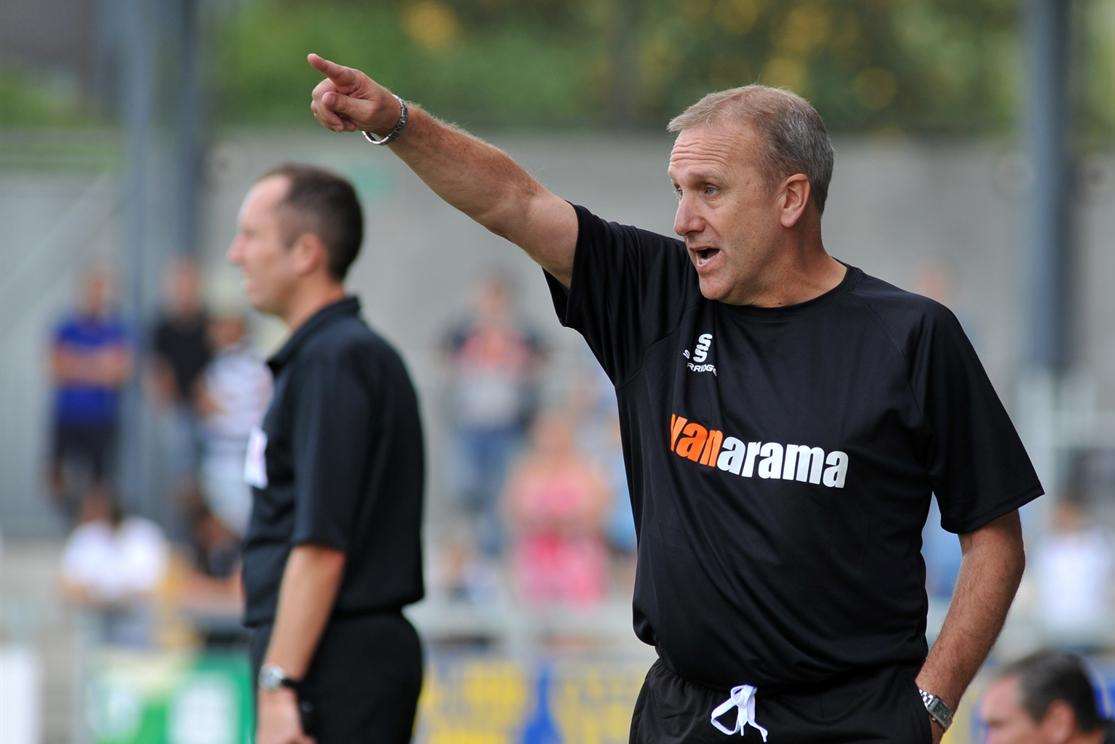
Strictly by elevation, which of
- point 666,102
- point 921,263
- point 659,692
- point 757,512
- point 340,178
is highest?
point 666,102

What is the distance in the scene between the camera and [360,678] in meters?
3.93

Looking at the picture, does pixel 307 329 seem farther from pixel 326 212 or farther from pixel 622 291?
pixel 622 291

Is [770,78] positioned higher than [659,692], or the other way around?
[770,78]

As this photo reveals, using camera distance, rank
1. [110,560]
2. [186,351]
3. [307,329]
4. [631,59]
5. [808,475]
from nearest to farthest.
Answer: [808,475] < [307,329] < [110,560] < [186,351] < [631,59]

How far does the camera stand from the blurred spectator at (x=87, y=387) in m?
12.3

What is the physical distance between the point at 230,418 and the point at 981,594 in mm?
8719

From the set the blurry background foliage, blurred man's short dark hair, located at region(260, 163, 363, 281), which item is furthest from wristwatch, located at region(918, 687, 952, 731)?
the blurry background foliage

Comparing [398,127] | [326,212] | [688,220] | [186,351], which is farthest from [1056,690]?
[186,351]

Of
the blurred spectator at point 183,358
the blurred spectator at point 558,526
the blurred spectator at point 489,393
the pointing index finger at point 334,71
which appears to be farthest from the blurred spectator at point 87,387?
the pointing index finger at point 334,71

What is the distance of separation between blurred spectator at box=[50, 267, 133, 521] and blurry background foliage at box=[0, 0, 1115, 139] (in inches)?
120

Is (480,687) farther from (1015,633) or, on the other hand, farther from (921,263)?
(921,263)

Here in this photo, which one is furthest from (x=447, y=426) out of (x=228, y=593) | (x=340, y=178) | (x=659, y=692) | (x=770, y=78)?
(x=659, y=692)

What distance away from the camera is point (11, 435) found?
46.8 ft

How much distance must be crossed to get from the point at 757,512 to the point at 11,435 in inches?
490
